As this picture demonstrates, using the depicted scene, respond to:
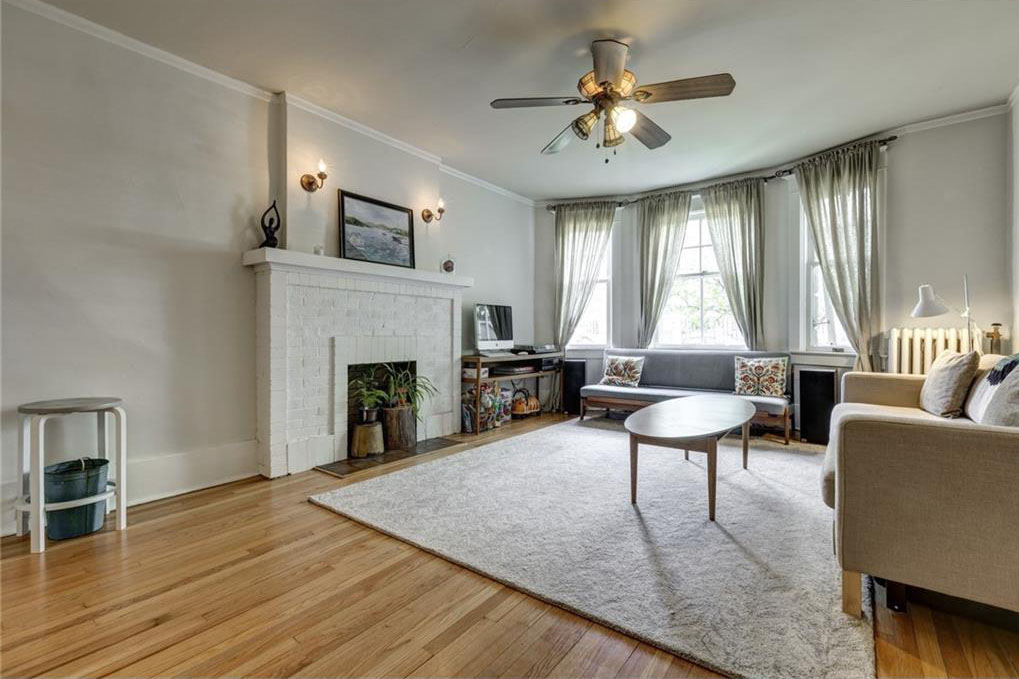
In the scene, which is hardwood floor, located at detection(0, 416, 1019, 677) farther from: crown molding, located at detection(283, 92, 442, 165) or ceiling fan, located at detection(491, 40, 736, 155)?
crown molding, located at detection(283, 92, 442, 165)

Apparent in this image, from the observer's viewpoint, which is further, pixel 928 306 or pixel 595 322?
pixel 595 322

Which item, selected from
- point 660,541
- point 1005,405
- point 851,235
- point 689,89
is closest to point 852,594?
point 660,541

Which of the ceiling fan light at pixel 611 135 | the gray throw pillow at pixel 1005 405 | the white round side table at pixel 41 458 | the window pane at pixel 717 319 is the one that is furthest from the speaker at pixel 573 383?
the white round side table at pixel 41 458

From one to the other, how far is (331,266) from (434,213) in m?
1.41

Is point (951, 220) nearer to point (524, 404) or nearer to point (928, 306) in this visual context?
point (928, 306)

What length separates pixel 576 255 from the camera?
5.82m

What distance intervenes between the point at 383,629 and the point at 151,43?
352 cm

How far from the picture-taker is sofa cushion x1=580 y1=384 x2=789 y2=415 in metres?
4.07

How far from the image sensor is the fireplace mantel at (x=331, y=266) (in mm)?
3135

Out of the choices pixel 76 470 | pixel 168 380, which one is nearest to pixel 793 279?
pixel 168 380

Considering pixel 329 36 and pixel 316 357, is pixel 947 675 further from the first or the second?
pixel 329 36

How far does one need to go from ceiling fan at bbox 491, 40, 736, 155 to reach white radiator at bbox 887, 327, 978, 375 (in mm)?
2794

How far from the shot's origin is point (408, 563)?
2.02 m

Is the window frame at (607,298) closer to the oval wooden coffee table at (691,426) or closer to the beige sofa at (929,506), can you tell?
the oval wooden coffee table at (691,426)
